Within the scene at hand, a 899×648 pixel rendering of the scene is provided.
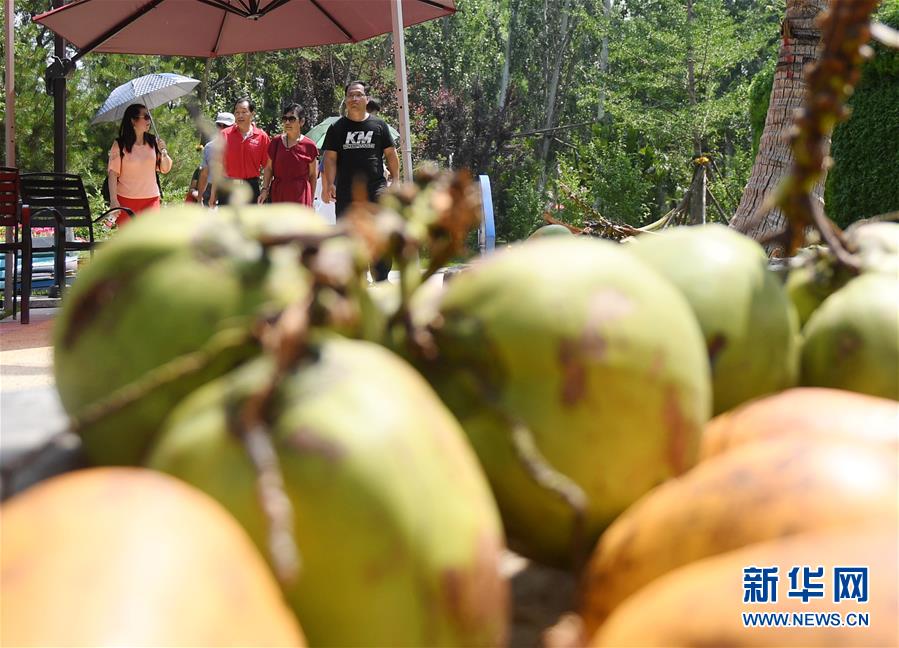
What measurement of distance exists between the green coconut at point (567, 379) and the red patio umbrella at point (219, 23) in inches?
321

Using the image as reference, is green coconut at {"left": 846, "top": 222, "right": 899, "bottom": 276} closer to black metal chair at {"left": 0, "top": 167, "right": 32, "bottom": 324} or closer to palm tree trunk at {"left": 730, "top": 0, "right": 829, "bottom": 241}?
palm tree trunk at {"left": 730, "top": 0, "right": 829, "bottom": 241}

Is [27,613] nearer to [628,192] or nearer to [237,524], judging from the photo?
[237,524]

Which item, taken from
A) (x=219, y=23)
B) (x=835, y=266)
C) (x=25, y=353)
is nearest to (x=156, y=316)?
(x=835, y=266)

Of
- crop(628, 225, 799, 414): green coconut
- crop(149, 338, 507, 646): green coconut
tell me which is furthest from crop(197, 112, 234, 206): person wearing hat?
crop(628, 225, 799, 414): green coconut

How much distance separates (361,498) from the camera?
0.72m

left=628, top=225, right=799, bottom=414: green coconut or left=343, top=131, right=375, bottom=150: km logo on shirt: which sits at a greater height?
left=343, top=131, right=375, bottom=150: km logo on shirt

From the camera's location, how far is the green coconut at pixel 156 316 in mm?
880

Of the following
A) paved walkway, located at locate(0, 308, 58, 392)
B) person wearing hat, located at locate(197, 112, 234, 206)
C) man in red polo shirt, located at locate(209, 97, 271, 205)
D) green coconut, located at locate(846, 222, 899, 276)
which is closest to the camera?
person wearing hat, located at locate(197, 112, 234, 206)

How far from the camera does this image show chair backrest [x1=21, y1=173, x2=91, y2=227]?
8.56 m

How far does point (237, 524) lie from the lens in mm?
729

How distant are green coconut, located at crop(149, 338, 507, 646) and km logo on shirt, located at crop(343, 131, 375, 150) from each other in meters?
6.93

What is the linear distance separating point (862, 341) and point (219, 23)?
30.8 ft

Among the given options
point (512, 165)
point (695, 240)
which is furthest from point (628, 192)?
point (695, 240)

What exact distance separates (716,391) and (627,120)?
22187 millimetres
